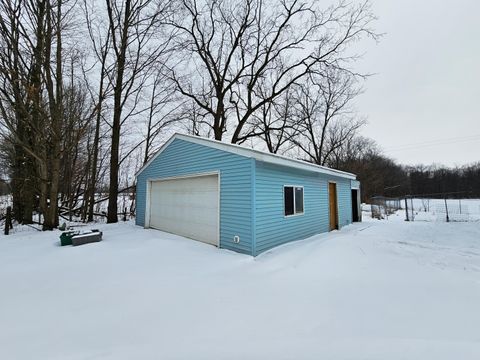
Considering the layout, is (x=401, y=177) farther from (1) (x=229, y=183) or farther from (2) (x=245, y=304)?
(2) (x=245, y=304)

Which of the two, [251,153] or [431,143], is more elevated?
[431,143]

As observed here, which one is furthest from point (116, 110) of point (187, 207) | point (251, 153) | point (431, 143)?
point (431, 143)

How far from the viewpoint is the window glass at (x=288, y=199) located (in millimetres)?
7044

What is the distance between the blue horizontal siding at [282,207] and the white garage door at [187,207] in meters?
1.39

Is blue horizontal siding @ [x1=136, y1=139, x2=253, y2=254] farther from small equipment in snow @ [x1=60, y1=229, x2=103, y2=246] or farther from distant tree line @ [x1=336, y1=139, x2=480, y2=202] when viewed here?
distant tree line @ [x1=336, y1=139, x2=480, y2=202]

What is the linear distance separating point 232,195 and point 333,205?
6674 mm

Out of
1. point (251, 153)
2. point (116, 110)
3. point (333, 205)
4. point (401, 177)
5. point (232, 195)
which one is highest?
point (116, 110)

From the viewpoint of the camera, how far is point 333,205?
10.8 metres

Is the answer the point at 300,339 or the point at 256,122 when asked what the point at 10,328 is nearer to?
the point at 300,339

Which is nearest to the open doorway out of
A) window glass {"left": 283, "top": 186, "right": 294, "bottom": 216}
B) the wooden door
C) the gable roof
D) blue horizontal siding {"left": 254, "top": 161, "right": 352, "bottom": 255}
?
the wooden door

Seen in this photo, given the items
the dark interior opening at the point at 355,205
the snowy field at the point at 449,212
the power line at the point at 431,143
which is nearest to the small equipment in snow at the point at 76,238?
the dark interior opening at the point at 355,205

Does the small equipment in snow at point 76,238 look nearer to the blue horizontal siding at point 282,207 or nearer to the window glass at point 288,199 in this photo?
the blue horizontal siding at point 282,207

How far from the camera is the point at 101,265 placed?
486 centimetres

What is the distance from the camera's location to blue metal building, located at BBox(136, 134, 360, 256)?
19.0 feet
